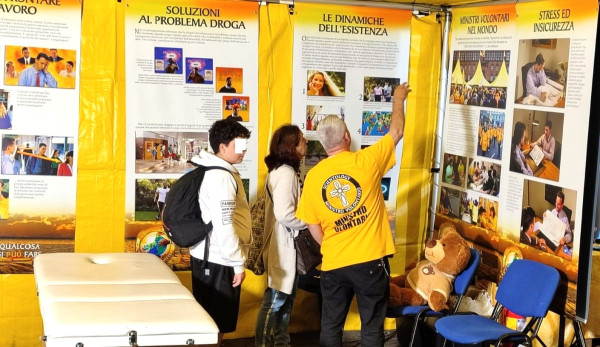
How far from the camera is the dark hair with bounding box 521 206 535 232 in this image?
5.43 metres

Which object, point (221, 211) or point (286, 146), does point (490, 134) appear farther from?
point (221, 211)

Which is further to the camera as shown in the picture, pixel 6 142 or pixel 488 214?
pixel 488 214

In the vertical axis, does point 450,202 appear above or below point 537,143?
below

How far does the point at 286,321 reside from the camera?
5660 millimetres

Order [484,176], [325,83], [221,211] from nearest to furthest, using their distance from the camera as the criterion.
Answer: [221,211]
[484,176]
[325,83]

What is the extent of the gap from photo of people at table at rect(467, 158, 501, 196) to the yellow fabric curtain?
26.1 inches

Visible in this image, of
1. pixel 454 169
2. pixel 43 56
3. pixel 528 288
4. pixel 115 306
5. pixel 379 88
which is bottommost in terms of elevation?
pixel 528 288

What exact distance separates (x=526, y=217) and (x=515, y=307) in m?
0.61

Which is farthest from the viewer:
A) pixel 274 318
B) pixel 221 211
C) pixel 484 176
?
pixel 484 176

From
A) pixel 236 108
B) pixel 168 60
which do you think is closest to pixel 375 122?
pixel 236 108

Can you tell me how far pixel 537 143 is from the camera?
5.36 meters

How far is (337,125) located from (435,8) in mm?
1838

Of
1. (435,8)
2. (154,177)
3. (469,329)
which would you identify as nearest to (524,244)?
(469,329)

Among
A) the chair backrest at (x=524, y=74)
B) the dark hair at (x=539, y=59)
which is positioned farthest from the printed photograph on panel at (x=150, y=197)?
the dark hair at (x=539, y=59)
